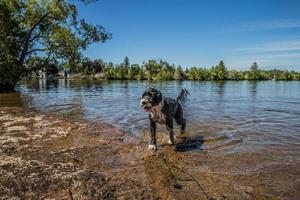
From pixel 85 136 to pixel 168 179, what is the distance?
14.7 feet

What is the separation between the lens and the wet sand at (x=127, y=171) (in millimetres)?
4766

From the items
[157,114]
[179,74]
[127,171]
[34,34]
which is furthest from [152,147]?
[179,74]

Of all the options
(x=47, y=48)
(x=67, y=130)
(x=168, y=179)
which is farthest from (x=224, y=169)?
(x=47, y=48)

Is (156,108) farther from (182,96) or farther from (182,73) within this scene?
(182,73)

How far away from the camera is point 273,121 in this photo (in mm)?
12852

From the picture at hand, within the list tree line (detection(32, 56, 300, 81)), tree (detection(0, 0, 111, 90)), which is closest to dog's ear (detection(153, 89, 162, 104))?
tree (detection(0, 0, 111, 90))

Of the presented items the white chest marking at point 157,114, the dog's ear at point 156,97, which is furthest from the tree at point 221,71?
the dog's ear at point 156,97

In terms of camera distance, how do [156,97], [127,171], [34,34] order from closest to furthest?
[127,171], [156,97], [34,34]

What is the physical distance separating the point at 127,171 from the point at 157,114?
2488mm

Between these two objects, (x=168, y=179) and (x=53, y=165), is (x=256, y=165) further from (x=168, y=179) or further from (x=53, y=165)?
(x=53, y=165)

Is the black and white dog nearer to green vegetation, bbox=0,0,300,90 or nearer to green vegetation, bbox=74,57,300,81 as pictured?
green vegetation, bbox=0,0,300,90

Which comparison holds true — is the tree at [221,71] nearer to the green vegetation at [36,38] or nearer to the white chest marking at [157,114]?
the green vegetation at [36,38]

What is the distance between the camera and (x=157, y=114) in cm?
802

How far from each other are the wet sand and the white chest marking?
2.67 ft
